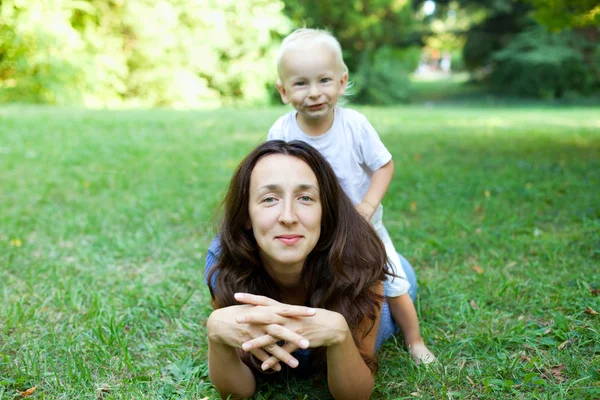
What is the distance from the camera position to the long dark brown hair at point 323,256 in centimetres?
207

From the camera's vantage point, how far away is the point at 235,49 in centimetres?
1748

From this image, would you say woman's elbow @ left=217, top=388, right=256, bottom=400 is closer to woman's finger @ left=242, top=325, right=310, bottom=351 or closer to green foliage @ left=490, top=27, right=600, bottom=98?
woman's finger @ left=242, top=325, right=310, bottom=351

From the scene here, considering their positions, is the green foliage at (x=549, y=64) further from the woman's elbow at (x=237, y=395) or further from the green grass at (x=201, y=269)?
the woman's elbow at (x=237, y=395)

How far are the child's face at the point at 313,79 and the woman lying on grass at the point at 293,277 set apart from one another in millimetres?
672

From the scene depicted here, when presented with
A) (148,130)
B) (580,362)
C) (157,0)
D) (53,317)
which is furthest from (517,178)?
(157,0)

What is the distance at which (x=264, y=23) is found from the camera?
680 inches

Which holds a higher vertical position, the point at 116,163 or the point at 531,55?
the point at 531,55

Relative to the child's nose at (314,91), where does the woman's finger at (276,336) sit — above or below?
below

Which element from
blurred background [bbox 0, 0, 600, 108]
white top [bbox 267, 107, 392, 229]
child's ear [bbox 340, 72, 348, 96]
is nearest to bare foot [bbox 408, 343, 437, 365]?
white top [bbox 267, 107, 392, 229]

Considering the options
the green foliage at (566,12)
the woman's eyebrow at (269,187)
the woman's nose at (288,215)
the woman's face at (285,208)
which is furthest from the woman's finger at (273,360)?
the green foliage at (566,12)

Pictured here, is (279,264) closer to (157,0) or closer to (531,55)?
(157,0)

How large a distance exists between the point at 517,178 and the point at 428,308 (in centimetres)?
303

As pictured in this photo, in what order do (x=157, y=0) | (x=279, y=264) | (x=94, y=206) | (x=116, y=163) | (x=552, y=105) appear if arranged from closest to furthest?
(x=279, y=264) → (x=94, y=206) → (x=116, y=163) → (x=157, y=0) → (x=552, y=105)

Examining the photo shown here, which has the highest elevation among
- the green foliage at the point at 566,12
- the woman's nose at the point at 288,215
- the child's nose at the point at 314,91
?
the green foliage at the point at 566,12
